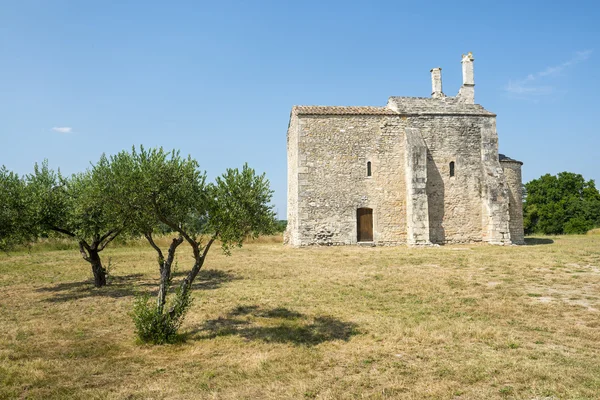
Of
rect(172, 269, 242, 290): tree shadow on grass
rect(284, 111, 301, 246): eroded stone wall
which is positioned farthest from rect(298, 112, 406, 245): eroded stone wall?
rect(172, 269, 242, 290): tree shadow on grass

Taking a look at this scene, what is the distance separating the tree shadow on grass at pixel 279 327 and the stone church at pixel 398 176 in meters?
14.3

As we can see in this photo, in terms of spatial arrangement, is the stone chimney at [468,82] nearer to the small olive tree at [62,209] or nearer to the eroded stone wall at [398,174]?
the eroded stone wall at [398,174]

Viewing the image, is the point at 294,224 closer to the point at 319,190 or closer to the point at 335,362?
the point at 319,190

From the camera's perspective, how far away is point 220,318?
1088cm

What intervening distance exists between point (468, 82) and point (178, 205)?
25.9m

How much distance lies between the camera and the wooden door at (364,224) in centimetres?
2577

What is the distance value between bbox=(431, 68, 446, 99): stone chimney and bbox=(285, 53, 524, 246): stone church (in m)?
3.07

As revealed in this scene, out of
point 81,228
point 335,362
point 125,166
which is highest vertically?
point 125,166

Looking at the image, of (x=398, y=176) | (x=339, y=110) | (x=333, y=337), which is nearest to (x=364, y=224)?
(x=398, y=176)

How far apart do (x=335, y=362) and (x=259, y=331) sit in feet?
8.83

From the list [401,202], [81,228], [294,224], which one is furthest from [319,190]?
[81,228]

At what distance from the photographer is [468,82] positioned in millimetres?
28516

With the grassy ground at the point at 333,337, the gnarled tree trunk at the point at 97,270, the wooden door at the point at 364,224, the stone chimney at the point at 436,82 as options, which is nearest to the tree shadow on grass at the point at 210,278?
the grassy ground at the point at 333,337

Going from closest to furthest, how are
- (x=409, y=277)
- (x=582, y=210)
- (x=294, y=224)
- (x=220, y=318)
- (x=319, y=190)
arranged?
(x=220, y=318)
(x=409, y=277)
(x=319, y=190)
(x=294, y=224)
(x=582, y=210)
